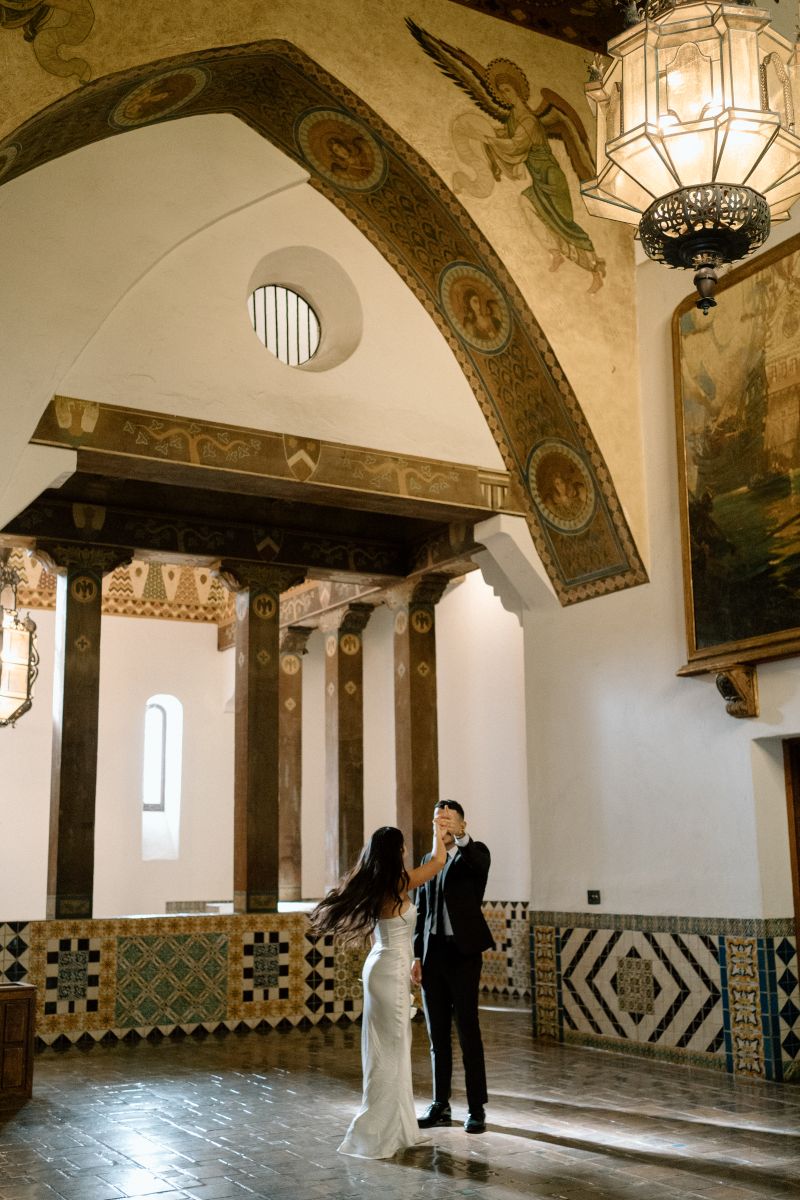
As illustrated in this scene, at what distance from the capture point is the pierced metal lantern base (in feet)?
17.2

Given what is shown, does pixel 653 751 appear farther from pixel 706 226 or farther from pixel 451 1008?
pixel 706 226

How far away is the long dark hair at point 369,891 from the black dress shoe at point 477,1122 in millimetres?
1292

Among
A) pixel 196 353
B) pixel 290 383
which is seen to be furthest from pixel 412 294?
pixel 196 353

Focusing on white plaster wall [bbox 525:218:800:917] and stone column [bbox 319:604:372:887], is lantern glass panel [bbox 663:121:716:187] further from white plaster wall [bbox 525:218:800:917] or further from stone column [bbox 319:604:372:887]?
stone column [bbox 319:604:372:887]

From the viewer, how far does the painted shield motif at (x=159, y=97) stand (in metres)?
8.27

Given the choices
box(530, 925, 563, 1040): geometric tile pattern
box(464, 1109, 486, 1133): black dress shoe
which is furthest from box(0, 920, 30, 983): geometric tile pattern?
box(464, 1109, 486, 1133): black dress shoe

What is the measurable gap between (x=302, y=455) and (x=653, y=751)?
3848mm

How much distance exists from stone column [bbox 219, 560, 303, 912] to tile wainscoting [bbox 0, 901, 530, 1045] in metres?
0.43

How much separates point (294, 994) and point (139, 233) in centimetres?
724

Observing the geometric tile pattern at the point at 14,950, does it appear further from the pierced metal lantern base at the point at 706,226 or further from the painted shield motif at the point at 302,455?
the pierced metal lantern base at the point at 706,226

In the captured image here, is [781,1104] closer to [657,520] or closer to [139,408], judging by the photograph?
[657,520]

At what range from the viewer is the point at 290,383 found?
1045cm

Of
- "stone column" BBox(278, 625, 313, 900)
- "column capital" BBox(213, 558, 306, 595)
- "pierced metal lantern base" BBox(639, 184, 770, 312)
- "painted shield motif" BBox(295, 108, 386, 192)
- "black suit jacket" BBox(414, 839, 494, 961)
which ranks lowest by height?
"black suit jacket" BBox(414, 839, 494, 961)

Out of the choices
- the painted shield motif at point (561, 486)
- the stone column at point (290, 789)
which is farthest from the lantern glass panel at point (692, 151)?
the stone column at point (290, 789)
